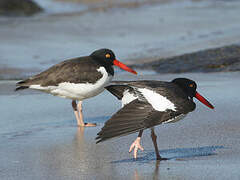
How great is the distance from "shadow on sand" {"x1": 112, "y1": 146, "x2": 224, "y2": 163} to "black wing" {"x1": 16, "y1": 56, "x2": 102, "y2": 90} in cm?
155

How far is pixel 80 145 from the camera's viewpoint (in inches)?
205

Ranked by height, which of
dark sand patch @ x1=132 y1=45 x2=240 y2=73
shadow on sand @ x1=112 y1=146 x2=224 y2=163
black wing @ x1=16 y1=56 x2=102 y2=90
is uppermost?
dark sand patch @ x1=132 y1=45 x2=240 y2=73

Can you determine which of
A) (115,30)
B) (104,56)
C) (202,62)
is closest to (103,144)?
(104,56)

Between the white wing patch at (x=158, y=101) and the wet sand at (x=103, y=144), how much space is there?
483mm

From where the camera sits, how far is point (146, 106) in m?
4.56

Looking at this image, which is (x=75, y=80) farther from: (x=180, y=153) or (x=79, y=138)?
(x=180, y=153)

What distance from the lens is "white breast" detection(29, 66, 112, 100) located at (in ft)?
20.1

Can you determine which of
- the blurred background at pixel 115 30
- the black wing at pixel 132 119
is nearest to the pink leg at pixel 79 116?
the black wing at pixel 132 119

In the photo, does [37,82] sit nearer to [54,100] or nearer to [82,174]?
A: [54,100]

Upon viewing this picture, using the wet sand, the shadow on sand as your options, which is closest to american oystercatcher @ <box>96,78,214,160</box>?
the shadow on sand

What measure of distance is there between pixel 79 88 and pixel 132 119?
1.89 m

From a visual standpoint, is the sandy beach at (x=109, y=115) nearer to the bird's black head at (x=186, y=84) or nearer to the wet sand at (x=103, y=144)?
the wet sand at (x=103, y=144)

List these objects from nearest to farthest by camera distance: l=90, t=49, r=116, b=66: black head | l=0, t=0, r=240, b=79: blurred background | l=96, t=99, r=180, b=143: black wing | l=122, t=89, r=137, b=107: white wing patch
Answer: l=96, t=99, r=180, b=143: black wing < l=122, t=89, r=137, b=107: white wing patch < l=90, t=49, r=116, b=66: black head < l=0, t=0, r=240, b=79: blurred background

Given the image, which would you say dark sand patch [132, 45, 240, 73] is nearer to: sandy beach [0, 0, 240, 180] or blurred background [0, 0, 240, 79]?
blurred background [0, 0, 240, 79]
